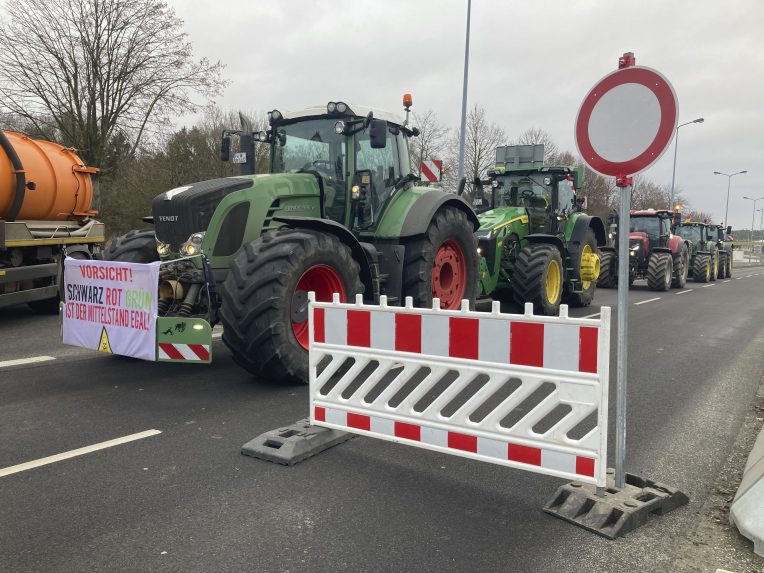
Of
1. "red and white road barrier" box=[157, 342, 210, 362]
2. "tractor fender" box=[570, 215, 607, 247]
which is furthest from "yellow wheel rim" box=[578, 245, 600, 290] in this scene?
"red and white road barrier" box=[157, 342, 210, 362]

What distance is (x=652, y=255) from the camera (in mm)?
17891

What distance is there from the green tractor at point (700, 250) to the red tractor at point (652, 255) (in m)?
3.22

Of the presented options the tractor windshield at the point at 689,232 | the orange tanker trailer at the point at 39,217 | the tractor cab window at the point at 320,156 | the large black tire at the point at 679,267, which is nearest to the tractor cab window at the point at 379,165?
the tractor cab window at the point at 320,156

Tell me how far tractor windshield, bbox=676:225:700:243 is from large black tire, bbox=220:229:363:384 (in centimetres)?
2241

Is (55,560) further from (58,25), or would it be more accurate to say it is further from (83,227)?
(58,25)

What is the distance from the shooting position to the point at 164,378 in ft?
18.9

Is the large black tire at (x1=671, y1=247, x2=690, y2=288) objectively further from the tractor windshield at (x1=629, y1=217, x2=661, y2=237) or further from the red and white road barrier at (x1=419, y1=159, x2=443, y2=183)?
the red and white road barrier at (x1=419, y1=159, x2=443, y2=183)

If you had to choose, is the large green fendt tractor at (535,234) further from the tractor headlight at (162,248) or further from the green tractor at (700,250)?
the green tractor at (700,250)

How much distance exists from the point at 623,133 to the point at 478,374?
61.4 inches

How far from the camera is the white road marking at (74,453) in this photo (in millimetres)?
3596

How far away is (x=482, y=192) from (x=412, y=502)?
9.21 metres

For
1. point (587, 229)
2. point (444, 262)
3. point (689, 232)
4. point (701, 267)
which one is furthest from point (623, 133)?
point (689, 232)

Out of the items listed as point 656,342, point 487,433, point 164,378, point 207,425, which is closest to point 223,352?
point 164,378

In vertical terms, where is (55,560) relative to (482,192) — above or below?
below
